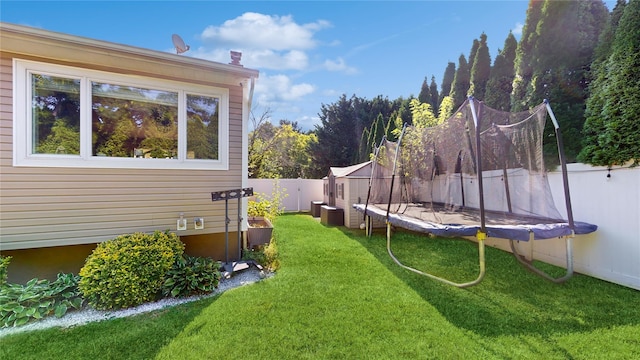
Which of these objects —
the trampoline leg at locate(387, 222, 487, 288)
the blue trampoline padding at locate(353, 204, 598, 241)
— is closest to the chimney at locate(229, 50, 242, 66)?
the blue trampoline padding at locate(353, 204, 598, 241)

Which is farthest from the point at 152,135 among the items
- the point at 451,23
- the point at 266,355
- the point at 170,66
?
the point at 451,23

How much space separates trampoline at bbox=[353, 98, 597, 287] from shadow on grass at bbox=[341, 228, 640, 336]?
22 cm

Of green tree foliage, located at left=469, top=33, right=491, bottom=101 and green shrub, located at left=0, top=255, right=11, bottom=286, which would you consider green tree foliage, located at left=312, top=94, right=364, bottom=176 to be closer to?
green tree foliage, located at left=469, top=33, right=491, bottom=101

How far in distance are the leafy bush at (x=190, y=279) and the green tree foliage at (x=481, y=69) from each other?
8.37m

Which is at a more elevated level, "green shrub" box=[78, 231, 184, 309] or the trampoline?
the trampoline

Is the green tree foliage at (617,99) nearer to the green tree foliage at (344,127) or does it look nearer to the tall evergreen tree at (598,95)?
the tall evergreen tree at (598,95)

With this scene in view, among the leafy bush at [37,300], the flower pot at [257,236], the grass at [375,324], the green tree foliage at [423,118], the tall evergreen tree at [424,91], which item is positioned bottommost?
the grass at [375,324]

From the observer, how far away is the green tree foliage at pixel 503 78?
24.1 ft

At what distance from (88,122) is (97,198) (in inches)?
44.0

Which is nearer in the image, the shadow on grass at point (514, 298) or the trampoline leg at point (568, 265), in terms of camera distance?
the shadow on grass at point (514, 298)

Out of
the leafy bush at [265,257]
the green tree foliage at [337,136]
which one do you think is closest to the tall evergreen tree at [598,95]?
the leafy bush at [265,257]

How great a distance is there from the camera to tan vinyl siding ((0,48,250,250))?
3707 millimetres

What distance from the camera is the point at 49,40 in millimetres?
3543

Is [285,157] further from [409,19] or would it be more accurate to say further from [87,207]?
[87,207]
